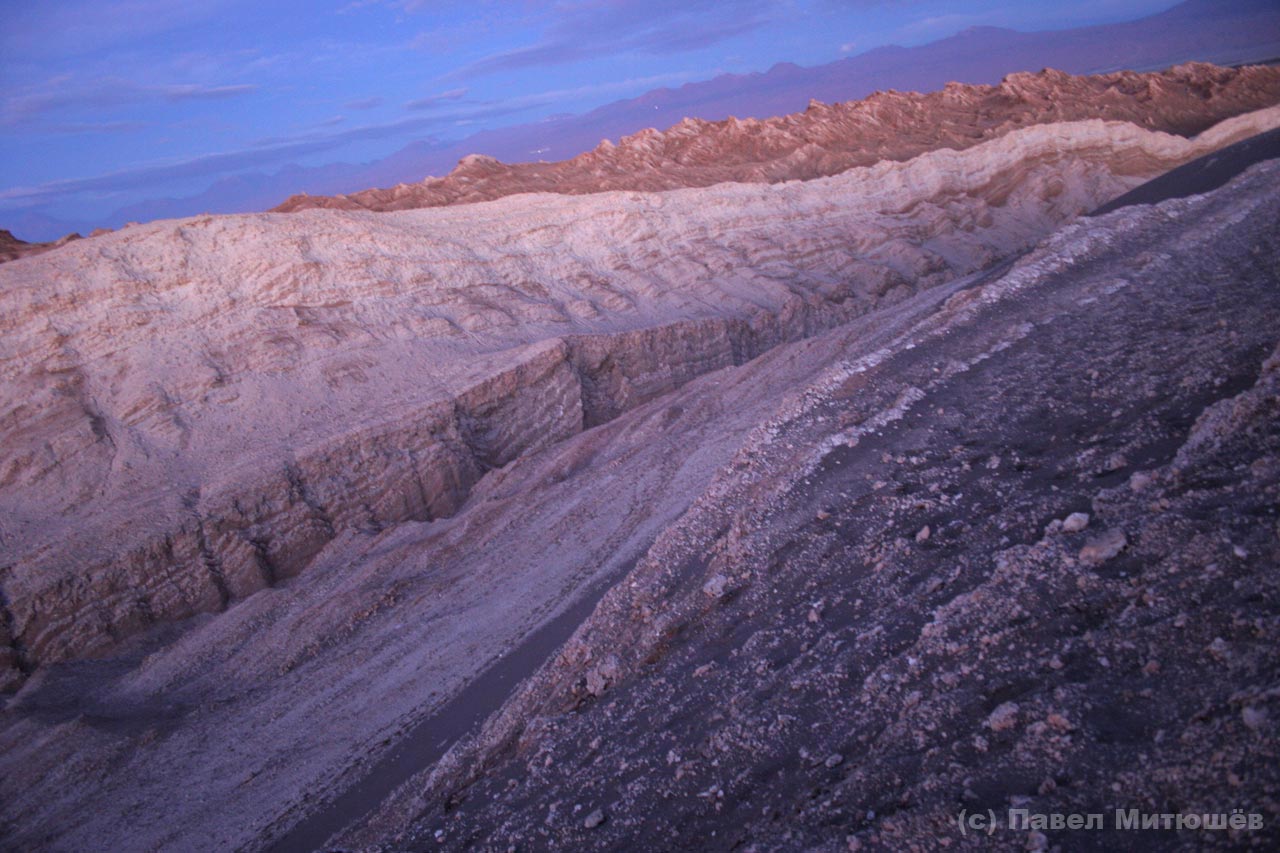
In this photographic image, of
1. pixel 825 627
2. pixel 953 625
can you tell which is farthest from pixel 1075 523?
pixel 825 627

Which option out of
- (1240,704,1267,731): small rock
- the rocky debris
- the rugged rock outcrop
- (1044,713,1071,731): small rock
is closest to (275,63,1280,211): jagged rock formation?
the rugged rock outcrop

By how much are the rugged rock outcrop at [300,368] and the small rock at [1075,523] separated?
837 centimetres

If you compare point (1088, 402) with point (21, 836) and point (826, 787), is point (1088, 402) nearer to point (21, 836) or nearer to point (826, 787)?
point (826, 787)

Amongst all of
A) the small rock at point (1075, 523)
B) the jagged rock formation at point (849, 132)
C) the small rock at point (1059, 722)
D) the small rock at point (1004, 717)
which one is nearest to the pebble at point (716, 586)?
the small rock at point (1075, 523)

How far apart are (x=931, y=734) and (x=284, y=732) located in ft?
18.5

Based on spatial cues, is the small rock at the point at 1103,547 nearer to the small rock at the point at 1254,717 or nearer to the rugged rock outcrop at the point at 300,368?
the small rock at the point at 1254,717

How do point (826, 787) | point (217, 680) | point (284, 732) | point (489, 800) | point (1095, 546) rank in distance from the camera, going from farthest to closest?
point (217, 680) → point (284, 732) → point (489, 800) → point (1095, 546) → point (826, 787)

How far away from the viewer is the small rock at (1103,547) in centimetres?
347

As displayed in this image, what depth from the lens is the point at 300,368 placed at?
11.1 meters

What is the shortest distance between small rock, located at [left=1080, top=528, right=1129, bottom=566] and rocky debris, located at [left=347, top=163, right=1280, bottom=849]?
0.01 metres

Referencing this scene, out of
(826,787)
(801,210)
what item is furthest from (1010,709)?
(801,210)

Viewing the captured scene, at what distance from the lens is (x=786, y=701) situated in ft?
12.3

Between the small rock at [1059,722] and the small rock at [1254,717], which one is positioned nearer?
the small rock at [1254,717]

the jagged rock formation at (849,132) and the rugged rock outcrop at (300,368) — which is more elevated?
the jagged rock formation at (849,132)
